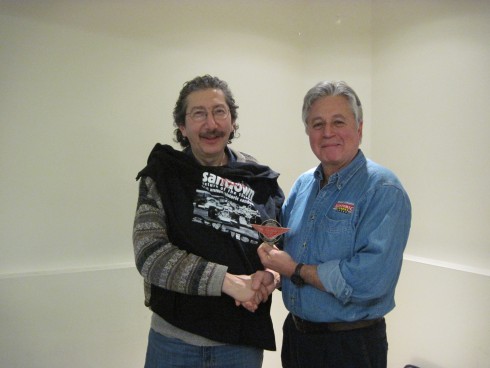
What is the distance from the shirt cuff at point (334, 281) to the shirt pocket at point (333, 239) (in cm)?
5

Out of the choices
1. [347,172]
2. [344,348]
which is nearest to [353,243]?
[347,172]

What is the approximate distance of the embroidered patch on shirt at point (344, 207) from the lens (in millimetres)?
1208

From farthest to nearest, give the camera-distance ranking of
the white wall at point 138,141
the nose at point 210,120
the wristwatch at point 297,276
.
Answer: the white wall at point 138,141 → the nose at point 210,120 → the wristwatch at point 297,276

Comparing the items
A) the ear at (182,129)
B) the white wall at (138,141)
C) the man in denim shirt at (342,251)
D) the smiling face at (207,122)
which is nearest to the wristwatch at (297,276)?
the man in denim shirt at (342,251)

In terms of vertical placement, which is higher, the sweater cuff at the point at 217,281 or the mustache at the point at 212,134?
the mustache at the point at 212,134

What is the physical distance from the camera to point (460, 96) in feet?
7.16

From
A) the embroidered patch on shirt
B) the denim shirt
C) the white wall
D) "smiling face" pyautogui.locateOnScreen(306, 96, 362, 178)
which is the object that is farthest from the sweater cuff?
the white wall

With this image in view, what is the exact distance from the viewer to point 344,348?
1.21 meters

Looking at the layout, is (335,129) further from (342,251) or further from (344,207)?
(342,251)

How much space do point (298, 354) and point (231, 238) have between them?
493 millimetres

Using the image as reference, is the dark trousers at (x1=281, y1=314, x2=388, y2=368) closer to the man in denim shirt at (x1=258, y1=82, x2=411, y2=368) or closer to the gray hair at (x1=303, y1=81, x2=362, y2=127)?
the man in denim shirt at (x1=258, y1=82, x2=411, y2=368)

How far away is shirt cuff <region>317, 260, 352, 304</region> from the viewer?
111 cm

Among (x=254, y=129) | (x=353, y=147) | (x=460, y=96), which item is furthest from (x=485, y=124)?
(x=254, y=129)

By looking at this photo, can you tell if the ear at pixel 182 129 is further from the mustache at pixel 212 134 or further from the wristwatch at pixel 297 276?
the wristwatch at pixel 297 276
